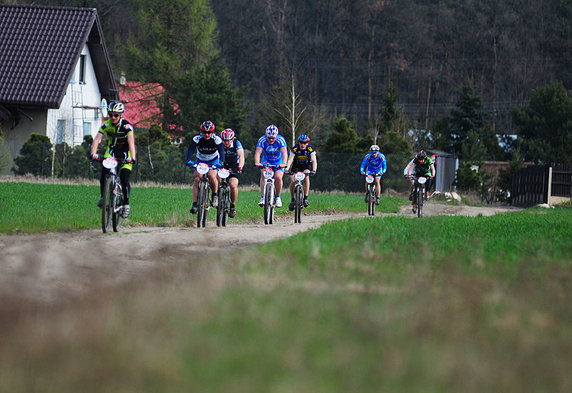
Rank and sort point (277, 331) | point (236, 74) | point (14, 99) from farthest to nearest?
point (236, 74) → point (14, 99) → point (277, 331)

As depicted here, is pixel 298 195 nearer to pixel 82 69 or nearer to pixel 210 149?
pixel 210 149

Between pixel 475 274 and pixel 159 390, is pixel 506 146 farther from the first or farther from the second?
pixel 159 390

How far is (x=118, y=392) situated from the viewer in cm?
475

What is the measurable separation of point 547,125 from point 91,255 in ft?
196

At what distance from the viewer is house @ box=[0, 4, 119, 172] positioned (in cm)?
4738

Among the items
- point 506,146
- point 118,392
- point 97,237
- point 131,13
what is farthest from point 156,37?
point 118,392

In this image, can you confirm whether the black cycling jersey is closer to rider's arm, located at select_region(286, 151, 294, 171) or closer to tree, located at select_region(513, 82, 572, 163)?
rider's arm, located at select_region(286, 151, 294, 171)

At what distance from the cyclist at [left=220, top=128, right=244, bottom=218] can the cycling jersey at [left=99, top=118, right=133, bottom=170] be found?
141 inches

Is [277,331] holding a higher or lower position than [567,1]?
lower

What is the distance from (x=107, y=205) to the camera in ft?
52.0

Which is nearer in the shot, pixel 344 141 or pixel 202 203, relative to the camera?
pixel 202 203

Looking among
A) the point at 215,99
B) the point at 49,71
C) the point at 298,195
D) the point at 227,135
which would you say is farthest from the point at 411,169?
the point at 215,99

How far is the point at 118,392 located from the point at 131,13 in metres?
78.1

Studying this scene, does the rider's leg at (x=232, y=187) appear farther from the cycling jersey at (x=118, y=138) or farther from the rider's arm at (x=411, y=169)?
the rider's arm at (x=411, y=169)
